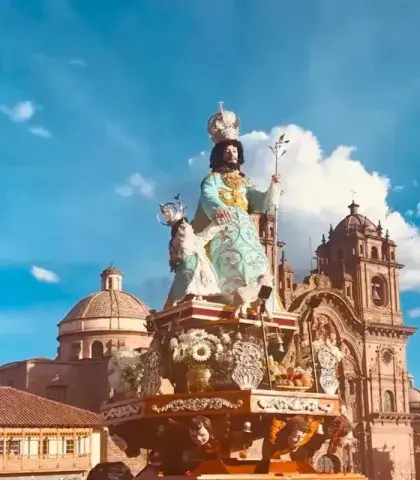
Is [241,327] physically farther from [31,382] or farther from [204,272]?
[31,382]

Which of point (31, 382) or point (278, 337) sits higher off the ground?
point (31, 382)

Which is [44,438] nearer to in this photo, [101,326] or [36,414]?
[36,414]

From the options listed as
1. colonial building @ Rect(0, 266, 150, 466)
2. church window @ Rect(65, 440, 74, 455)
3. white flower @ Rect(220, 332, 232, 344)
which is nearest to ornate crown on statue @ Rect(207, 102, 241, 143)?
white flower @ Rect(220, 332, 232, 344)

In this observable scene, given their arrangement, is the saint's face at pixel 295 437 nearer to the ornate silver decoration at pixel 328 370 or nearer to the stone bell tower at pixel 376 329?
the ornate silver decoration at pixel 328 370

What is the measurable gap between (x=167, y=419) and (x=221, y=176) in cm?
430

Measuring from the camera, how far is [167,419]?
31.7ft

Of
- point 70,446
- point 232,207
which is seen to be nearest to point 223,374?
point 232,207

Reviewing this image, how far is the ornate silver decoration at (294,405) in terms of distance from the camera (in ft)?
30.7

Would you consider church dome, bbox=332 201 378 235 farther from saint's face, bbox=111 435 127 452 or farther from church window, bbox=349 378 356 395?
saint's face, bbox=111 435 127 452

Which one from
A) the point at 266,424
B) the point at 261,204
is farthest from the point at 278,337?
the point at 261,204

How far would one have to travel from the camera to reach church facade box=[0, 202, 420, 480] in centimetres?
4809

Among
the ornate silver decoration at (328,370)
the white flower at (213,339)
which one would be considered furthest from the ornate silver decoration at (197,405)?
the ornate silver decoration at (328,370)

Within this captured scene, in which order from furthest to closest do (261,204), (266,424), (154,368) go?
(261,204) → (154,368) → (266,424)

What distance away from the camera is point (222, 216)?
1166 cm
